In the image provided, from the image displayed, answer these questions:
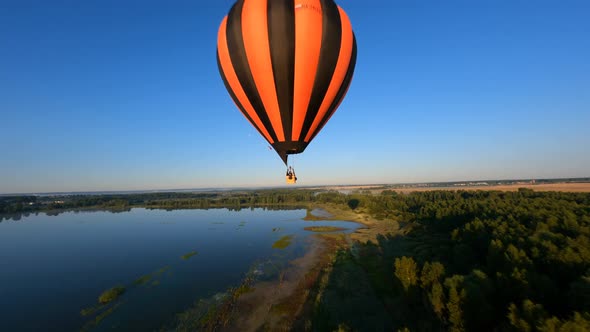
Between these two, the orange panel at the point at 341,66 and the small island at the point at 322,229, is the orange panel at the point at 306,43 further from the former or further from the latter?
the small island at the point at 322,229

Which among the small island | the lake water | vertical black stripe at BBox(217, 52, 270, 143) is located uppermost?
vertical black stripe at BBox(217, 52, 270, 143)

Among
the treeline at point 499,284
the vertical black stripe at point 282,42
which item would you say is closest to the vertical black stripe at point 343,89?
the vertical black stripe at point 282,42

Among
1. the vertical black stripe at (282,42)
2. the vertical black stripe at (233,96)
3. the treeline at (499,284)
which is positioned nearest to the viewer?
the vertical black stripe at (282,42)

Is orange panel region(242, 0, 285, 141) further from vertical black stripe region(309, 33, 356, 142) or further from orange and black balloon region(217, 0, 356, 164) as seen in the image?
vertical black stripe region(309, 33, 356, 142)

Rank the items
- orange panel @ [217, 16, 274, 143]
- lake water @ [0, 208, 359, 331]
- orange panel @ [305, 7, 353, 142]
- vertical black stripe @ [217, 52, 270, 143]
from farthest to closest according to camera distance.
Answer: lake water @ [0, 208, 359, 331] < vertical black stripe @ [217, 52, 270, 143] < orange panel @ [217, 16, 274, 143] < orange panel @ [305, 7, 353, 142]

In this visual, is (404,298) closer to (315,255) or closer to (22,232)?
(315,255)

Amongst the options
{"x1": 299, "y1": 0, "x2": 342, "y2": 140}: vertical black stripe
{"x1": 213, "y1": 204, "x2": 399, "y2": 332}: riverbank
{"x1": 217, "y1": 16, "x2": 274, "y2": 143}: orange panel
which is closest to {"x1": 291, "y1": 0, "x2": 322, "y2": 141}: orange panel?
{"x1": 299, "y1": 0, "x2": 342, "y2": 140}: vertical black stripe

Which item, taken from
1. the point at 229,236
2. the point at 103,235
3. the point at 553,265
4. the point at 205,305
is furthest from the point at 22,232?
the point at 553,265
